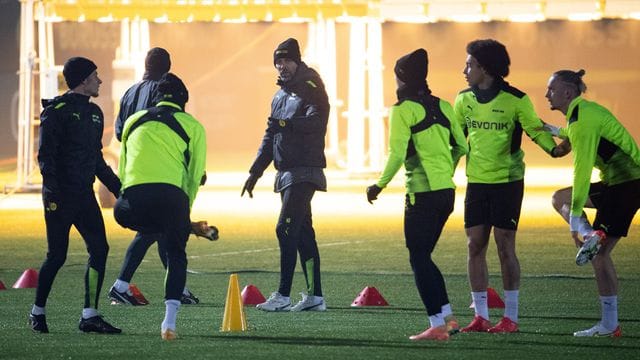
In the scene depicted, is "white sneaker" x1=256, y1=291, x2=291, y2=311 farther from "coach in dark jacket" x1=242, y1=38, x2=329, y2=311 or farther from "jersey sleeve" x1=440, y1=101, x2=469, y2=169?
"jersey sleeve" x1=440, y1=101, x2=469, y2=169

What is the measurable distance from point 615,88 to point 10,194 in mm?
31331

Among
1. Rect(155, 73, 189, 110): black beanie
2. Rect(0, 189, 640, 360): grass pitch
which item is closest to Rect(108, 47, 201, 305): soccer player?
Rect(0, 189, 640, 360): grass pitch

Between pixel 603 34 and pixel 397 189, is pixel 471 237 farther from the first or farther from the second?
pixel 603 34

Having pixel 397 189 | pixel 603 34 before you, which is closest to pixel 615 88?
pixel 603 34

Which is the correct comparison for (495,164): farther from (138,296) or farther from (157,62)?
(138,296)

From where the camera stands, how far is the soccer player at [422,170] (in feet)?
34.7

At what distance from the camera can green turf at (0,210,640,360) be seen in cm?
1020

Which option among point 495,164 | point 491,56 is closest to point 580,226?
point 495,164

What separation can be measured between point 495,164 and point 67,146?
3235 millimetres

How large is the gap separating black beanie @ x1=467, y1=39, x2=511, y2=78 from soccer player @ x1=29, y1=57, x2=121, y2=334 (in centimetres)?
293

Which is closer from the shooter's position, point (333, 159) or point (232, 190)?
point (232, 190)

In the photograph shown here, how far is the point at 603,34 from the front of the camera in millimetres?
57500

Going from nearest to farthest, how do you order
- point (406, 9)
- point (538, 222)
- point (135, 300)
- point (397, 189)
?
point (135, 300) → point (538, 222) → point (397, 189) → point (406, 9)

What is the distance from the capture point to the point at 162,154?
34.7 ft
